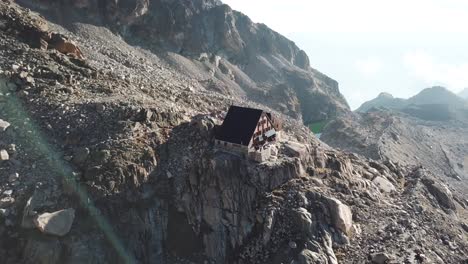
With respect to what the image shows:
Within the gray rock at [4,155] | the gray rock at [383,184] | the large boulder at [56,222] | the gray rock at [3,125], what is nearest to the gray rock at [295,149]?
the gray rock at [383,184]

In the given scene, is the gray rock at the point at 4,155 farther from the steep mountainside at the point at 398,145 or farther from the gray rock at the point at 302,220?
the steep mountainside at the point at 398,145

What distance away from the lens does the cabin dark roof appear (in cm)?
4338

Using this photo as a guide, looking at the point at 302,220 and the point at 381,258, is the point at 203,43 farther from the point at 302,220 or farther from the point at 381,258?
the point at 381,258

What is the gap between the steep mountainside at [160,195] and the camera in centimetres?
3516

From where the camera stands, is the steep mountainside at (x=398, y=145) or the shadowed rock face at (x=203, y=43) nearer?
the shadowed rock face at (x=203, y=43)

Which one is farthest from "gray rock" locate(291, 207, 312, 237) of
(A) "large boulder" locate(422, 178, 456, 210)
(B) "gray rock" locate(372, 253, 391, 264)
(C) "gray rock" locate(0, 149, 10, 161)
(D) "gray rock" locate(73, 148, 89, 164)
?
(A) "large boulder" locate(422, 178, 456, 210)

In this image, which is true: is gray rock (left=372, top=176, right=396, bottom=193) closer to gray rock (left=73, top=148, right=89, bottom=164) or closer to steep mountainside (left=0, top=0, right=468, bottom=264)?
steep mountainside (left=0, top=0, right=468, bottom=264)

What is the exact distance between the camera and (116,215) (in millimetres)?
37312

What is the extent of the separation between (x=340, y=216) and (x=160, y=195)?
1935cm

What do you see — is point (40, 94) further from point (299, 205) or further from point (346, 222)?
point (346, 222)

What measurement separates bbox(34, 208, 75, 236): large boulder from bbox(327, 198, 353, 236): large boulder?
84.7 feet

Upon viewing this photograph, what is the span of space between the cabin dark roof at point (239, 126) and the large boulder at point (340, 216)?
11427mm

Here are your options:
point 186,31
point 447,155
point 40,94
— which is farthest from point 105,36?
point 447,155

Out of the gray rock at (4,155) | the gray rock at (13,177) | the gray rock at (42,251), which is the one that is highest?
the gray rock at (4,155)
